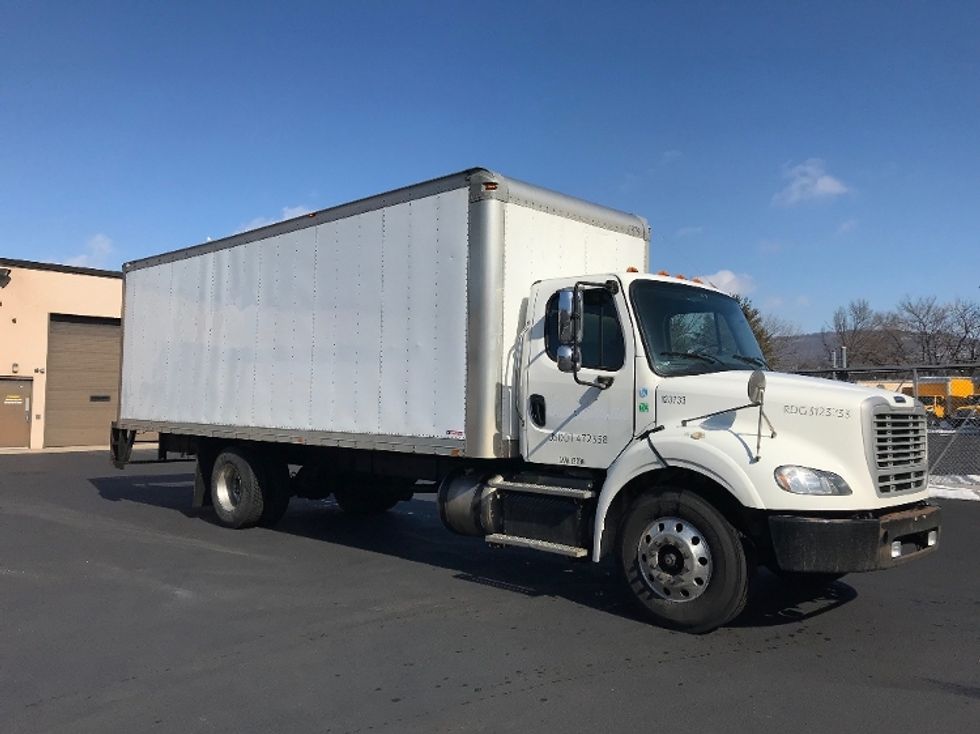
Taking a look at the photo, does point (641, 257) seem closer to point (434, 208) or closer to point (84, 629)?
point (434, 208)

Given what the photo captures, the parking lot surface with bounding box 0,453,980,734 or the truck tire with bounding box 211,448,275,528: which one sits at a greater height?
the truck tire with bounding box 211,448,275,528

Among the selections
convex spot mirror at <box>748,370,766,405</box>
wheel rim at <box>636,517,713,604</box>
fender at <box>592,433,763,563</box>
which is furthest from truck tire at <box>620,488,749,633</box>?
convex spot mirror at <box>748,370,766,405</box>

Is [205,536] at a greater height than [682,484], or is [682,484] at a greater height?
[682,484]

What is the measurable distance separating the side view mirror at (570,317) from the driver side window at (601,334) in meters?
0.32

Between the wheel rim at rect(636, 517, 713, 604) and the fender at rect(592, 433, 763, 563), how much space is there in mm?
375

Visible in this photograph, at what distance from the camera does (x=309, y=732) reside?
13.8 ft

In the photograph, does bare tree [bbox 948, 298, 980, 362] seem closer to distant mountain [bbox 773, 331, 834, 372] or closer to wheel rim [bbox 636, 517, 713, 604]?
distant mountain [bbox 773, 331, 834, 372]

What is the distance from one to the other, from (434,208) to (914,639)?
506cm

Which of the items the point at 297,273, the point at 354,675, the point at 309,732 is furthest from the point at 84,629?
the point at 297,273

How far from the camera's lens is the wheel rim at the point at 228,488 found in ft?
34.2

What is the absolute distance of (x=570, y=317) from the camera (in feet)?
20.9

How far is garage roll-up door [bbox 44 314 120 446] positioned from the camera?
89.2ft

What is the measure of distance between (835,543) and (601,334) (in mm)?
2338

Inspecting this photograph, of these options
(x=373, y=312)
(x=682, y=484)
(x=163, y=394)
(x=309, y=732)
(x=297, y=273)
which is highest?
(x=297, y=273)
